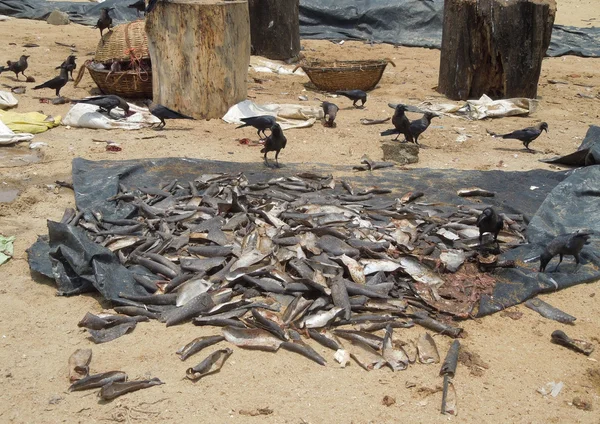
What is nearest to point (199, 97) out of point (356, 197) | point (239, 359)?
point (356, 197)

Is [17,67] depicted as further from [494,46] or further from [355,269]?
[355,269]

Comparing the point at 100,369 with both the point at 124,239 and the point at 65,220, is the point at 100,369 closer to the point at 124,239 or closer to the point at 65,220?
the point at 124,239

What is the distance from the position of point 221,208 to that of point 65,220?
114 centimetres

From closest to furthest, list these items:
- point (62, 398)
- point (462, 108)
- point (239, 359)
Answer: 1. point (62, 398)
2. point (239, 359)
3. point (462, 108)

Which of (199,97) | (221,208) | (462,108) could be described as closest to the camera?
(221,208)

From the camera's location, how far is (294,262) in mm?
4441

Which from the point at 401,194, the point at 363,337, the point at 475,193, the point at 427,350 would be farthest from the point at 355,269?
the point at 475,193

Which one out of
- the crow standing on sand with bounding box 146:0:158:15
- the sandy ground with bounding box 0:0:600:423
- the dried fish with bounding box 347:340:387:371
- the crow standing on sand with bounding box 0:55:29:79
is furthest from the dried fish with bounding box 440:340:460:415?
the crow standing on sand with bounding box 0:55:29:79

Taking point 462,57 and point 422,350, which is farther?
point 462,57

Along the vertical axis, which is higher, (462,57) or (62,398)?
(462,57)

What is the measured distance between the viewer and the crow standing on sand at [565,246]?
174 inches

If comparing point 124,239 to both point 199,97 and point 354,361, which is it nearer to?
point 354,361

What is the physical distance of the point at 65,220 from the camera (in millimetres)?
5035

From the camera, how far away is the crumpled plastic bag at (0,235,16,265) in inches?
181
